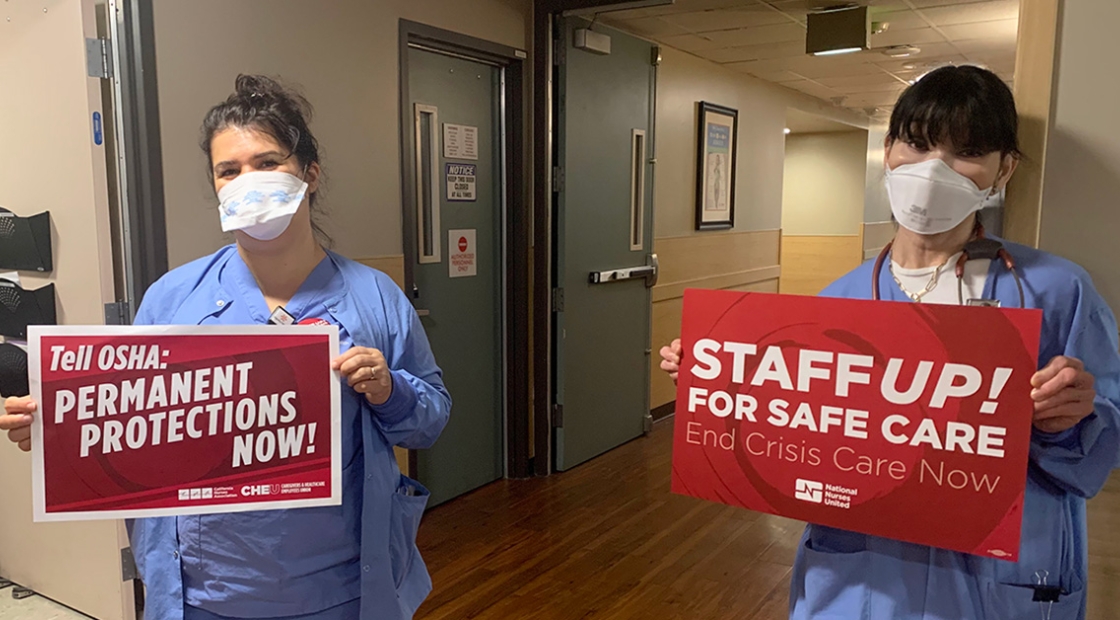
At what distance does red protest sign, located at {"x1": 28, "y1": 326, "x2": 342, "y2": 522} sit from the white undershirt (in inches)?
34.6

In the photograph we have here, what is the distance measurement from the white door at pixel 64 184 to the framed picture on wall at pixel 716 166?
12.5 ft

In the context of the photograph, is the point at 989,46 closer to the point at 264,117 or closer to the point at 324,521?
the point at 264,117

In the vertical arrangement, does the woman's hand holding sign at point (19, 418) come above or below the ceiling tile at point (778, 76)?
below

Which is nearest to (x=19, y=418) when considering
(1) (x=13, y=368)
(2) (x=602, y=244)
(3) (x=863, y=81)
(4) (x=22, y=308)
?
(1) (x=13, y=368)

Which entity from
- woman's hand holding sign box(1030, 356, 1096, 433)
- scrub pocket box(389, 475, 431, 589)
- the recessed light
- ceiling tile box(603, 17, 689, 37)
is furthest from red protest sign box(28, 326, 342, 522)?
the recessed light

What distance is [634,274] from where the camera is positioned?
4605 millimetres

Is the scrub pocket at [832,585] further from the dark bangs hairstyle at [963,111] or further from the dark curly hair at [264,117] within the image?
the dark curly hair at [264,117]

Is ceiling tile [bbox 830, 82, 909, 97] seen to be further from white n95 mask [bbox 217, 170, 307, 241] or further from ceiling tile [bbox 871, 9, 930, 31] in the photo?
white n95 mask [bbox 217, 170, 307, 241]

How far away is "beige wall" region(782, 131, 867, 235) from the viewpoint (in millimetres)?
8961

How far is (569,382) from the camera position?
4.17 meters

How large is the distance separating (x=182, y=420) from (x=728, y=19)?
3.87 m

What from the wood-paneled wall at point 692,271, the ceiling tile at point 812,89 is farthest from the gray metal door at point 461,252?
the ceiling tile at point 812,89

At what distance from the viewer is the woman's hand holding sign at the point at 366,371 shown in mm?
1240

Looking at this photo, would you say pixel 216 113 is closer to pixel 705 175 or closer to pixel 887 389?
pixel 887 389
